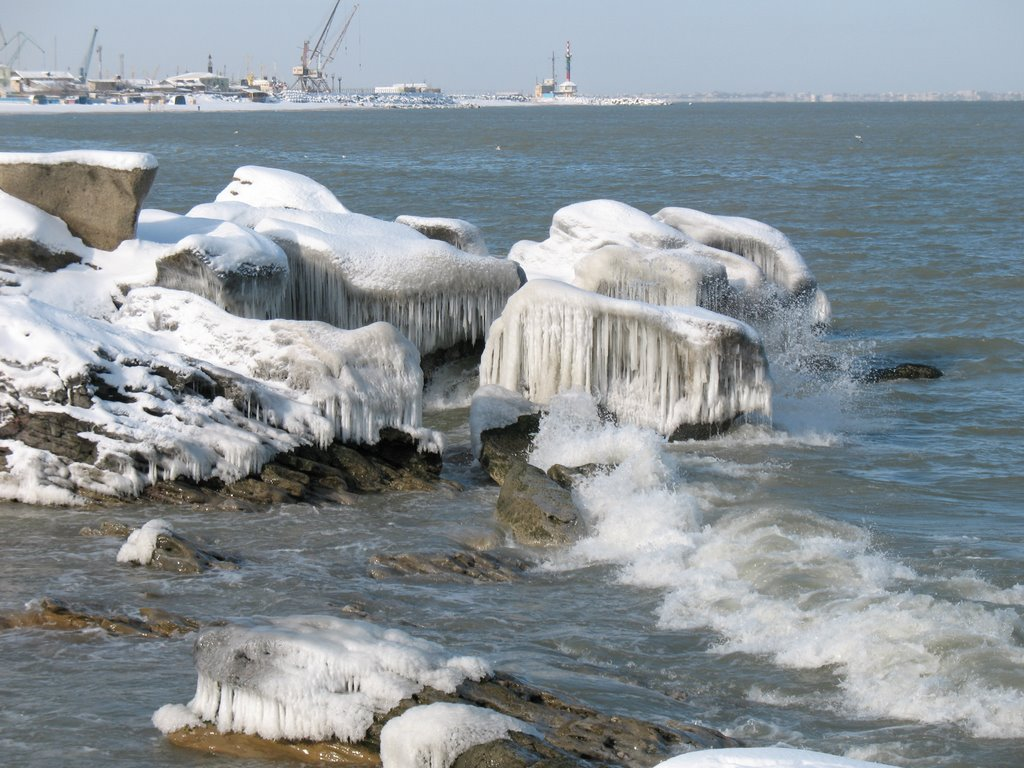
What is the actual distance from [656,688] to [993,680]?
7.00 ft

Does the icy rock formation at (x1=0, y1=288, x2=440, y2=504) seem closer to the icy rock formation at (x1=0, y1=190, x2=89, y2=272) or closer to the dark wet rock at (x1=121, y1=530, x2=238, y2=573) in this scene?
the icy rock formation at (x1=0, y1=190, x2=89, y2=272)

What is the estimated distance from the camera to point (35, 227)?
15289 millimetres

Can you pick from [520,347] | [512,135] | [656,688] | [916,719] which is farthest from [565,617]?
[512,135]

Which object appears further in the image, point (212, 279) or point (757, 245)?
point (757, 245)

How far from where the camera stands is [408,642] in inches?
309

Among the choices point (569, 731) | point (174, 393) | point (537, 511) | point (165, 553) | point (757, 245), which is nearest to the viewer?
point (569, 731)

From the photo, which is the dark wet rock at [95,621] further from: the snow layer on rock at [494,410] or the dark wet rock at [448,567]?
the snow layer on rock at [494,410]

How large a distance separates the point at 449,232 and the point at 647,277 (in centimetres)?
324

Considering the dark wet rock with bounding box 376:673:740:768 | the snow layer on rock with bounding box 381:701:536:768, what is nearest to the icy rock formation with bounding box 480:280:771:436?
the dark wet rock with bounding box 376:673:740:768

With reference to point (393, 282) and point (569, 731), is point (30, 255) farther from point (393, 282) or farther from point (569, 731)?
point (569, 731)

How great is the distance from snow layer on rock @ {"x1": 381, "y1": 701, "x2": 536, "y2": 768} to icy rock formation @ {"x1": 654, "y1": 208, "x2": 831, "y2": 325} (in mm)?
15571

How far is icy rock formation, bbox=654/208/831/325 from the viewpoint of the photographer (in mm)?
22094

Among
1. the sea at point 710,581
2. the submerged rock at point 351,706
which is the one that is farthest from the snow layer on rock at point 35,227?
the submerged rock at point 351,706

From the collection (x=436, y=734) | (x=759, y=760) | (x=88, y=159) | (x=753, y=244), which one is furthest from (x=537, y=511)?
(x=753, y=244)
